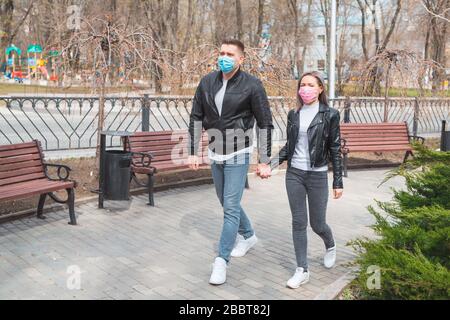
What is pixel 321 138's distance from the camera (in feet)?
14.9

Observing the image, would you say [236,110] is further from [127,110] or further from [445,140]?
[127,110]

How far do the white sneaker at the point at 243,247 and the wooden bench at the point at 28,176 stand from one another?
6.56 feet

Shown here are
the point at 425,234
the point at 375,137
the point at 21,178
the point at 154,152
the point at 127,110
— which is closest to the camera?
the point at 425,234

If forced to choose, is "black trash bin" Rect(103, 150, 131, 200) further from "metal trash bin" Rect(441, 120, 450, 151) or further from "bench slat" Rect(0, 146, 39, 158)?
"metal trash bin" Rect(441, 120, 450, 151)

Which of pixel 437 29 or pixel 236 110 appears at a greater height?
pixel 437 29

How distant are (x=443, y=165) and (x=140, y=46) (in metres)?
4.88

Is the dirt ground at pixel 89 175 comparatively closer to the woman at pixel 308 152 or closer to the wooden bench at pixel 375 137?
the wooden bench at pixel 375 137

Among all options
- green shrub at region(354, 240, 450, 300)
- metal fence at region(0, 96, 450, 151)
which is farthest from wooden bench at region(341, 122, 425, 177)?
green shrub at region(354, 240, 450, 300)

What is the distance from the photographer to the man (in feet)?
15.2

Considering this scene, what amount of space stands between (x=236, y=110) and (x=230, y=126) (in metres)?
0.14

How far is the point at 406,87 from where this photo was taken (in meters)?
12.4

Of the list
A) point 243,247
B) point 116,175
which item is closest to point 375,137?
point 116,175

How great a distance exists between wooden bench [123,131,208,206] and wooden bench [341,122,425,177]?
3.22 metres
